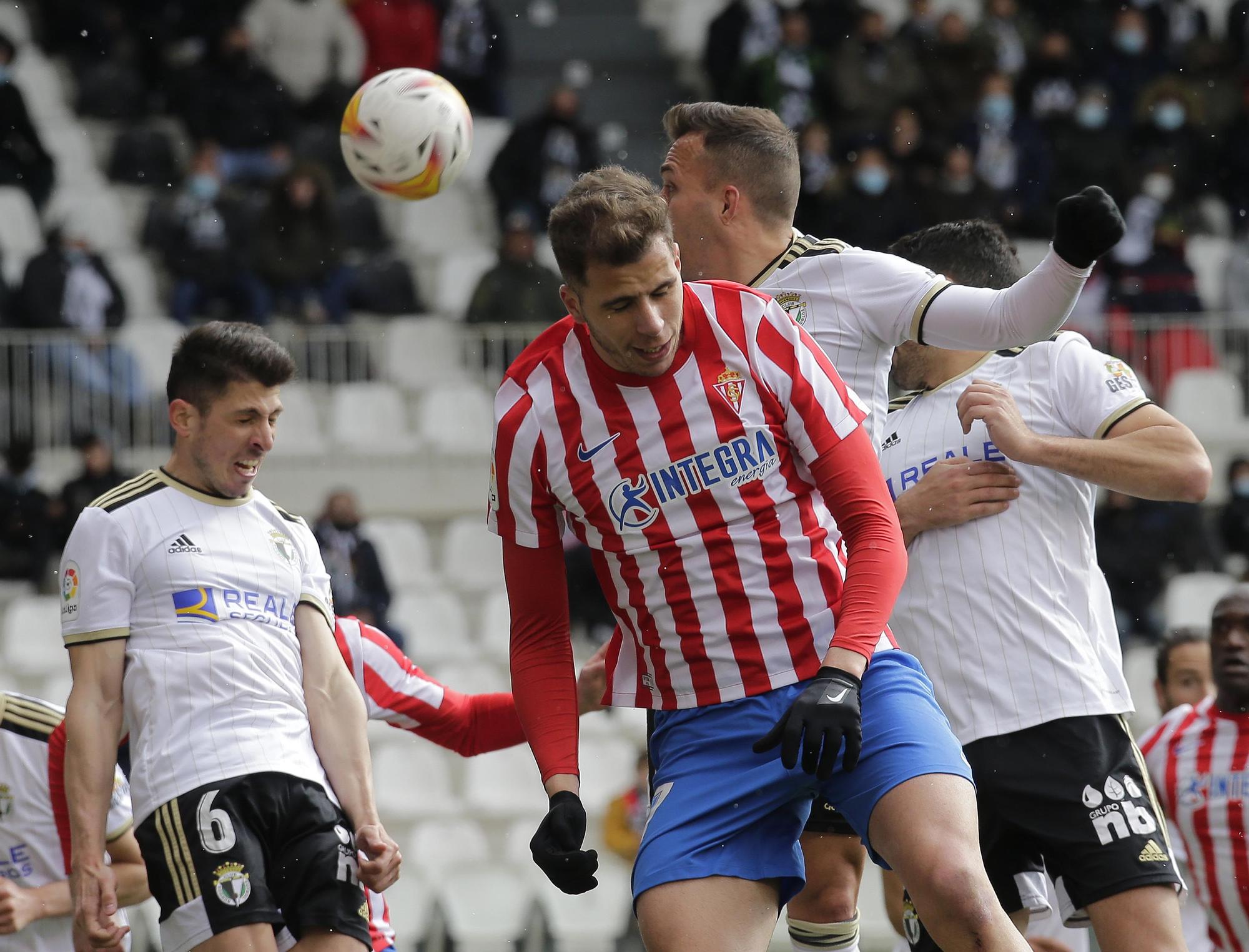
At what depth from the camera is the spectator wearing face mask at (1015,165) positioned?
14438 millimetres

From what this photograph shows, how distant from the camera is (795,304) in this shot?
4.79m

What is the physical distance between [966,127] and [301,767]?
1140 centimetres

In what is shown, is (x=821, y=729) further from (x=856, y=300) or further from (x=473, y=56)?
(x=473, y=56)

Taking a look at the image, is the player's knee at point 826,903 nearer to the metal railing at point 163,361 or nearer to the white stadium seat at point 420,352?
the metal railing at point 163,361

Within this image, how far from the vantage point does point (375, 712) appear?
18.1 feet

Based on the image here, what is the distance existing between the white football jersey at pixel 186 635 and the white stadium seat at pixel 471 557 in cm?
742

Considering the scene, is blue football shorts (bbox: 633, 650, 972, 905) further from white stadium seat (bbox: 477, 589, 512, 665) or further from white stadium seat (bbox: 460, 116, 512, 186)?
white stadium seat (bbox: 460, 116, 512, 186)

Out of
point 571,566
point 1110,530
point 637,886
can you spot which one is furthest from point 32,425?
point 637,886

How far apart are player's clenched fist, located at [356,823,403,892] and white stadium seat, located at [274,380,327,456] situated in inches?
314

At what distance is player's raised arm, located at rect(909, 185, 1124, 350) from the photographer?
388cm

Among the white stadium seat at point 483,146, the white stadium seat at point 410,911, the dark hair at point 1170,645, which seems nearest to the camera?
the dark hair at point 1170,645

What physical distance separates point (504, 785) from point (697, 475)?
23.8ft

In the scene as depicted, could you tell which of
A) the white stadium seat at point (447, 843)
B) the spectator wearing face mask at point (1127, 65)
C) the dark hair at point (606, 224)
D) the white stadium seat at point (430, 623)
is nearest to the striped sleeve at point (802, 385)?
the dark hair at point (606, 224)

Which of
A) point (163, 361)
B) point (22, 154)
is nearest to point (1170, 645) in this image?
point (163, 361)
